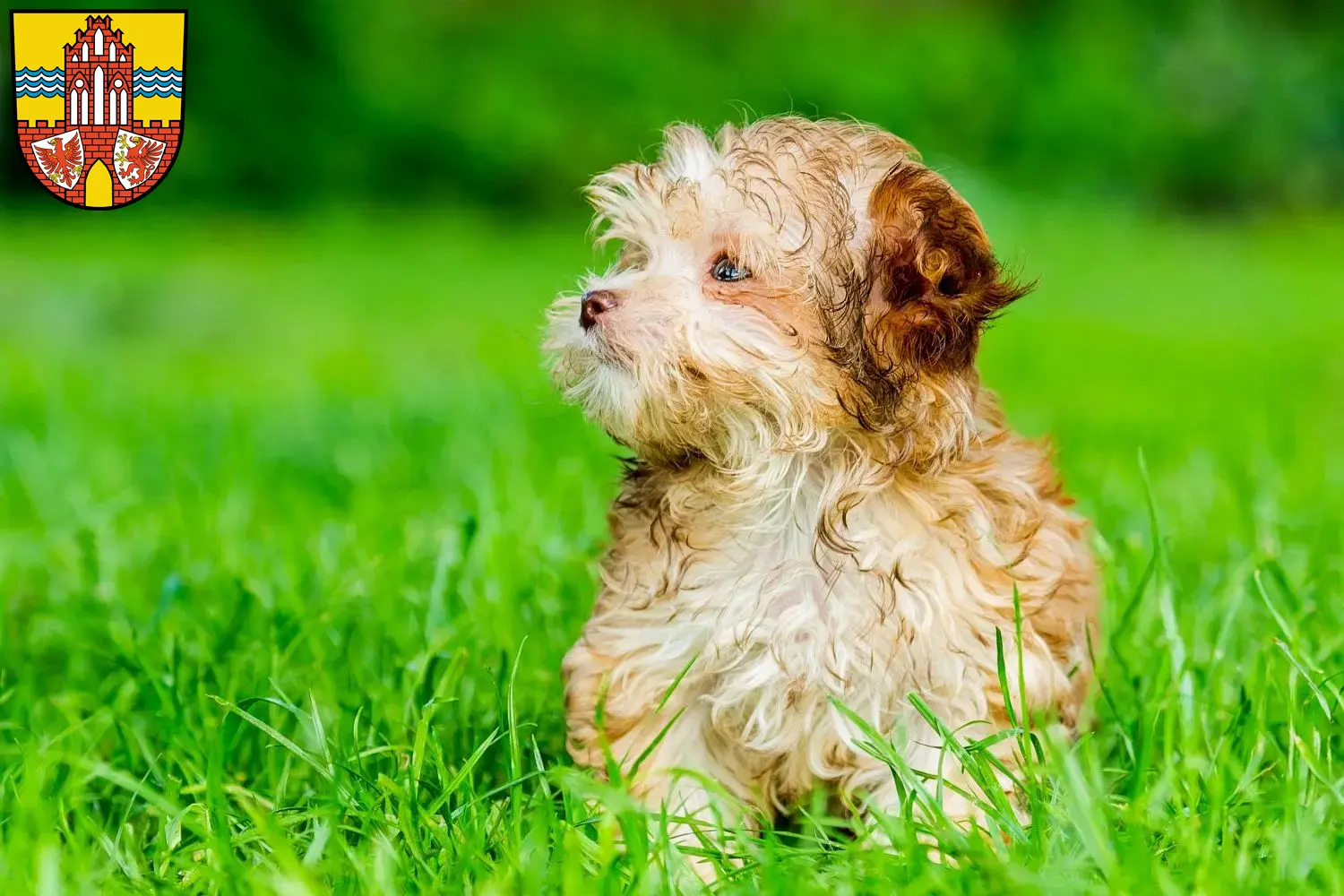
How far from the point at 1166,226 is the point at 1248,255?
6.47 ft

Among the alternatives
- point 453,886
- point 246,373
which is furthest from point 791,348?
point 246,373

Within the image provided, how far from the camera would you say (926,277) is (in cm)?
280

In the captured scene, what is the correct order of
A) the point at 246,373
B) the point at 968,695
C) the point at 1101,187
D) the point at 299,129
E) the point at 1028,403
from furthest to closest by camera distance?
the point at 1101,187 < the point at 299,129 < the point at 246,373 < the point at 1028,403 < the point at 968,695

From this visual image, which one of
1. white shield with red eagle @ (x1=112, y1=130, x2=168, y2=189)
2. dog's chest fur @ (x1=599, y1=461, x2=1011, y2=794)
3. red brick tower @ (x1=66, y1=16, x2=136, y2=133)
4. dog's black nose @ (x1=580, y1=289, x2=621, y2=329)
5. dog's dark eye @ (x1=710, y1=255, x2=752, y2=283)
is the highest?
red brick tower @ (x1=66, y1=16, x2=136, y2=133)

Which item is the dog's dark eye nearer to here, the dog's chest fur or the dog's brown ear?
the dog's brown ear

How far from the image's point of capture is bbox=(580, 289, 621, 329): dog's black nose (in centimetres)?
279

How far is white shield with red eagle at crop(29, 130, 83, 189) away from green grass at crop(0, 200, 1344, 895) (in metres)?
1.08

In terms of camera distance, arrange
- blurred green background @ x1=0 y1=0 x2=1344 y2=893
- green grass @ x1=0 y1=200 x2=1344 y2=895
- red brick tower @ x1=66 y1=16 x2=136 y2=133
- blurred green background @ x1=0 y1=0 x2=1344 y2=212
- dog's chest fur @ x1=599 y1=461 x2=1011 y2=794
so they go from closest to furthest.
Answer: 1. green grass @ x1=0 y1=200 x2=1344 y2=895
2. blurred green background @ x1=0 y1=0 x2=1344 y2=893
3. dog's chest fur @ x1=599 y1=461 x2=1011 y2=794
4. red brick tower @ x1=66 y1=16 x2=136 y2=133
5. blurred green background @ x1=0 y1=0 x2=1344 y2=212

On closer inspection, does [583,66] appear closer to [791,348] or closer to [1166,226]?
[1166,226]

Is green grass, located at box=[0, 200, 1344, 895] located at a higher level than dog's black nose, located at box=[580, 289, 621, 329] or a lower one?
lower

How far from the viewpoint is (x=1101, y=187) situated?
17.5 m

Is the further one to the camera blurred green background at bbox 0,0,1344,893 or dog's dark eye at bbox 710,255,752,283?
dog's dark eye at bbox 710,255,752,283

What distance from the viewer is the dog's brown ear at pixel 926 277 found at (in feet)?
9.22

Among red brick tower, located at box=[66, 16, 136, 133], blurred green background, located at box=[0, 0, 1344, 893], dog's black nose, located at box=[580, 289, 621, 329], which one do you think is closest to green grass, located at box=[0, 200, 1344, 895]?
blurred green background, located at box=[0, 0, 1344, 893]
